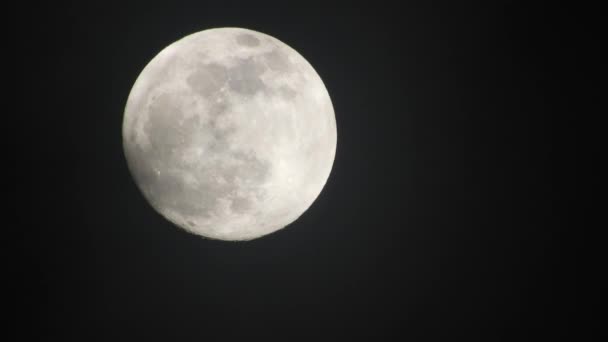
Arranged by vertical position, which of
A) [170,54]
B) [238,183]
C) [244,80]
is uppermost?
[170,54]

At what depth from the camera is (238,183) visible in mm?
2375

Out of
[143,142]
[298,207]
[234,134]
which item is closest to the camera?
[234,134]

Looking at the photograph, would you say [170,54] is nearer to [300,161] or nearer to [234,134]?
[234,134]

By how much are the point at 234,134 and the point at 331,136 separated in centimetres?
65

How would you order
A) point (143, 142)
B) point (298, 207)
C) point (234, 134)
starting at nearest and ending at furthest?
point (234, 134)
point (143, 142)
point (298, 207)

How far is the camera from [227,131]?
226cm

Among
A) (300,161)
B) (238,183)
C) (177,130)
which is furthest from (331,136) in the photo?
(177,130)

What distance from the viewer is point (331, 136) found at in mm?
2715

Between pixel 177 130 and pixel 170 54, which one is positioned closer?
pixel 177 130

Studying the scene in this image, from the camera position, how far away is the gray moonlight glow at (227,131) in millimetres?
2279

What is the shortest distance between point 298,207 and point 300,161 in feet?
1.08

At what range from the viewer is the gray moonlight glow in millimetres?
2279

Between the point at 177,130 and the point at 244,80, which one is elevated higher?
the point at 244,80

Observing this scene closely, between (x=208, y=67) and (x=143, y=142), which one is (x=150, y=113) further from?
(x=208, y=67)
